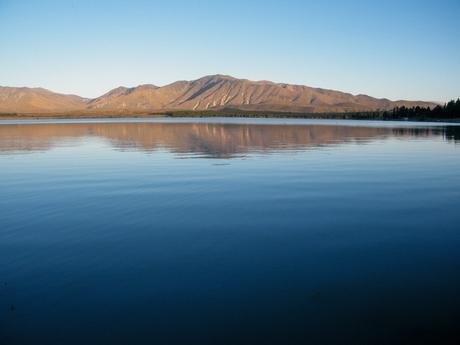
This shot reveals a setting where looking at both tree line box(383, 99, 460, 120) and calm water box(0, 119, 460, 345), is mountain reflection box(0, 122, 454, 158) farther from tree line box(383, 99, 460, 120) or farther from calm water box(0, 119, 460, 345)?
tree line box(383, 99, 460, 120)

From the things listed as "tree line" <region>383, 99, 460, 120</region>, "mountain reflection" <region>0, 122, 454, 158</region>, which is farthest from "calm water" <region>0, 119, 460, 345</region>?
"tree line" <region>383, 99, 460, 120</region>

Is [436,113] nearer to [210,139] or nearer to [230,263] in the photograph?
[210,139]

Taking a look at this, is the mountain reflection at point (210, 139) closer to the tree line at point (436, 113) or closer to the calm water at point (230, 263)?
the calm water at point (230, 263)

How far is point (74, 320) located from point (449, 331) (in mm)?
6964

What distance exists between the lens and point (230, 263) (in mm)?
9633

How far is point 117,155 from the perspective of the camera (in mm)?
34188

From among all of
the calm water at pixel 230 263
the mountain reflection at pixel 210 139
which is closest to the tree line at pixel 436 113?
the mountain reflection at pixel 210 139

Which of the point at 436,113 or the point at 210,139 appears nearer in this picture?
the point at 210,139

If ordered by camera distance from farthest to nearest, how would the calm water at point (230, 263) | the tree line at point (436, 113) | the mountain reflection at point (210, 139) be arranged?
the tree line at point (436, 113) → the mountain reflection at point (210, 139) → the calm water at point (230, 263)

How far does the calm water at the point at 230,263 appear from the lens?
6895mm

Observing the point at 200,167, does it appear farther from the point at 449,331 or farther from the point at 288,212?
the point at 449,331

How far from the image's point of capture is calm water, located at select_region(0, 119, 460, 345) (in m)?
6.89

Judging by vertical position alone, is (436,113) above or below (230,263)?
above

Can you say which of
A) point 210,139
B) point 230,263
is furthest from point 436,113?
point 230,263
